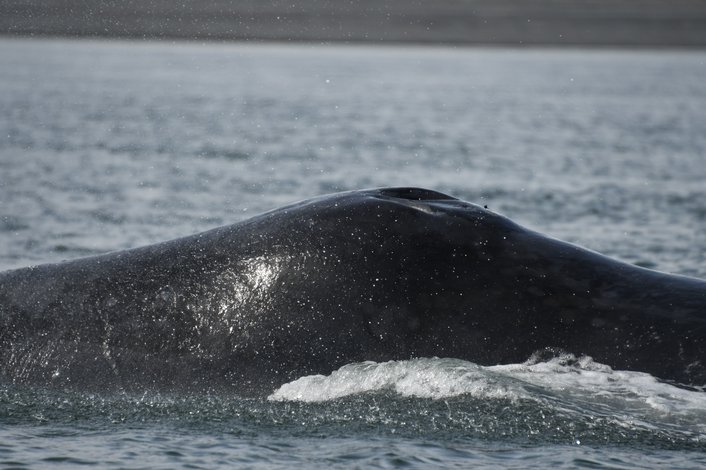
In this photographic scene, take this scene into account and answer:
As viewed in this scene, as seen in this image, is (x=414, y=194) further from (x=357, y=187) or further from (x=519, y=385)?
(x=357, y=187)

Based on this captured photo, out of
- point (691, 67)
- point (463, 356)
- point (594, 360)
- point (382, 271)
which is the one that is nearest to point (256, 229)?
point (382, 271)

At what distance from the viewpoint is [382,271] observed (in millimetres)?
7754

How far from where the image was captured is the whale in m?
7.57

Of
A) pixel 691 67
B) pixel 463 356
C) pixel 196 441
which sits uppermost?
pixel 691 67

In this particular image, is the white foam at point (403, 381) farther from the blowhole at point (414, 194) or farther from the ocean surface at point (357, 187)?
the blowhole at point (414, 194)

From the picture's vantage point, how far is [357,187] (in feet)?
80.8

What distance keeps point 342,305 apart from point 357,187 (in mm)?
16963

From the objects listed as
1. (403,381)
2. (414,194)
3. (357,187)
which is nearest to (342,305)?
(403,381)

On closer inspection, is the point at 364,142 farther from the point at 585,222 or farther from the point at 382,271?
the point at 382,271

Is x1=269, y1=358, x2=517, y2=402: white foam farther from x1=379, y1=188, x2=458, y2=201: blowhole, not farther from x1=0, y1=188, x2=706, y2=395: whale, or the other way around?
x1=379, y1=188, x2=458, y2=201: blowhole

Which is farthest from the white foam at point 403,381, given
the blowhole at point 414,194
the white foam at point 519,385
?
the blowhole at point 414,194

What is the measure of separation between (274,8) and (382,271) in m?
84.1

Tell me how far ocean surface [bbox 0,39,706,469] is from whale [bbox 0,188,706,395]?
15cm

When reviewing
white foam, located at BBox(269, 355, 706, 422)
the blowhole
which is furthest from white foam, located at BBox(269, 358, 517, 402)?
the blowhole
